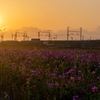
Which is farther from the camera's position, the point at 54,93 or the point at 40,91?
the point at 40,91

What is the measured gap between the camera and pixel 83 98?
3.71 m

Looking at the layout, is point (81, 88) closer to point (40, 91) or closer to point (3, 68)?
point (40, 91)

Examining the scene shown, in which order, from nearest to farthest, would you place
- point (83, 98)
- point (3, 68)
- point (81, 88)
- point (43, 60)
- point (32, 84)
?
1. point (83, 98)
2. point (81, 88)
3. point (32, 84)
4. point (3, 68)
5. point (43, 60)

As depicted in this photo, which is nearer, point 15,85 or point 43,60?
point 15,85

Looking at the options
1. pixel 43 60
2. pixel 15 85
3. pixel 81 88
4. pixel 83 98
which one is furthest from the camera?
pixel 43 60

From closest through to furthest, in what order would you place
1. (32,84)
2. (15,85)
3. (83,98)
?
(83,98) → (32,84) → (15,85)

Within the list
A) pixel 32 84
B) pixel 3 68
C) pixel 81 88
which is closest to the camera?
pixel 81 88

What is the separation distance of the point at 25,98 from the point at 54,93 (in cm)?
72

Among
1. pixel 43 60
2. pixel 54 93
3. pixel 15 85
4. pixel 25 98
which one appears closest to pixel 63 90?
pixel 54 93

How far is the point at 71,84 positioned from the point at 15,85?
1.67m

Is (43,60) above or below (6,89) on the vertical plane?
above

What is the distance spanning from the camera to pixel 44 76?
4.87 m

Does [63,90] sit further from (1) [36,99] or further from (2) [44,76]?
(2) [44,76]

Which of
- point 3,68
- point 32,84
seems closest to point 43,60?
point 3,68
